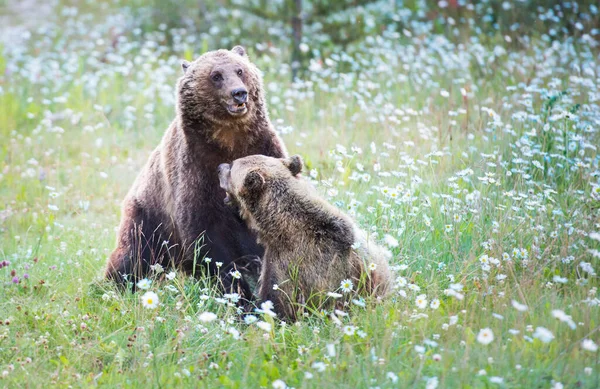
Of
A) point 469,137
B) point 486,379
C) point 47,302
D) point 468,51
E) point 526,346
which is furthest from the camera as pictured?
point 468,51

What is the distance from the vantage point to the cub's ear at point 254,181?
505 centimetres

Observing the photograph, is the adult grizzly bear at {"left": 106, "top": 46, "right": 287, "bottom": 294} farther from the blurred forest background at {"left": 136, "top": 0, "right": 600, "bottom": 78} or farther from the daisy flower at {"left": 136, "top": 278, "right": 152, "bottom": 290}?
the blurred forest background at {"left": 136, "top": 0, "right": 600, "bottom": 78}

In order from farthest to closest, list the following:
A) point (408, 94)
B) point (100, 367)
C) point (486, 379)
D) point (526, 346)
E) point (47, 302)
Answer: point (408, 94) → point (47, 302) → point (100, 367) → point (526, 346) → point (486, 379)

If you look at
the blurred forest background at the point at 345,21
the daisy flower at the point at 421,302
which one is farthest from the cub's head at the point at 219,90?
the blurred forest background at the point at 345,21

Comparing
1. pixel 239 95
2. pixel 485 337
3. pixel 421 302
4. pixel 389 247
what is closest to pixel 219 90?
pixel 239 95

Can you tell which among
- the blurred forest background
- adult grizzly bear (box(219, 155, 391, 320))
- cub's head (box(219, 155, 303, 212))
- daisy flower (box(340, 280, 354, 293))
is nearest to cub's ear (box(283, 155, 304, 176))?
cub's head (box(219, 155, 303, 212))

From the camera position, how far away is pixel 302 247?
16.2 feet

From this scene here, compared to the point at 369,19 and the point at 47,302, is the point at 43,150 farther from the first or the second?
the point at 369,19

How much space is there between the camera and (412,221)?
230 inches

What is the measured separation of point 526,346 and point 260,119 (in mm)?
3030

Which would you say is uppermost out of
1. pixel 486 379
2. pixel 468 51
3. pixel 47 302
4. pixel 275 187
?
pixel 468 51

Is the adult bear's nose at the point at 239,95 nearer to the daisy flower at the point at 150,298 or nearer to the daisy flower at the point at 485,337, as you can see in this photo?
the daisy flower at the point at 150,298

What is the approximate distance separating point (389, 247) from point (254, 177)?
131 centimetres

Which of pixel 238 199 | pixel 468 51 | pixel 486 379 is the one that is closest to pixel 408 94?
pixel 468 51
